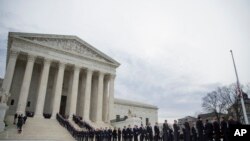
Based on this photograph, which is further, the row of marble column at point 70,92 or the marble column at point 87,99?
the marble column at point 87,99

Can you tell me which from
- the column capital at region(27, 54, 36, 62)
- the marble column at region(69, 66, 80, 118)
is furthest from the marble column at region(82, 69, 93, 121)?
the column capital at region(27, 54, 36, 62)

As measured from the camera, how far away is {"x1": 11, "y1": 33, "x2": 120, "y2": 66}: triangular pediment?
27969mm

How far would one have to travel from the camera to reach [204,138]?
396 inches

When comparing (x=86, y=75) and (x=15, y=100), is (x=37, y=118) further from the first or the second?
(x=86, y=75)

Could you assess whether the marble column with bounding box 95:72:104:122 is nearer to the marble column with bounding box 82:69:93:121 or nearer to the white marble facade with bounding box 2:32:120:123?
the white marble facade with bounding box 2:32:120:123

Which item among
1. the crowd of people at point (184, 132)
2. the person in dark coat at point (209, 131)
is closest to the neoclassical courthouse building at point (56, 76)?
the crowd of people at point (184, 132)

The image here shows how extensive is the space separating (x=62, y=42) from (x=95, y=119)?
13291 millimetres

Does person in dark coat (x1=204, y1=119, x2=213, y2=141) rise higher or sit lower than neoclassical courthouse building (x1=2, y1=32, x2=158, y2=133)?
lower

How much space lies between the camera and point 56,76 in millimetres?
30250

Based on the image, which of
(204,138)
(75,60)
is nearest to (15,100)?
(75,60)

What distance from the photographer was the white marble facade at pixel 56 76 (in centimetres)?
2638

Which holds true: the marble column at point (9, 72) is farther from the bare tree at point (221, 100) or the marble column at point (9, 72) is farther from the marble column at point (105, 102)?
the bare tree at point (221, 100)

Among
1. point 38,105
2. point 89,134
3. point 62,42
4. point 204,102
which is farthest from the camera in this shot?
point 204,102

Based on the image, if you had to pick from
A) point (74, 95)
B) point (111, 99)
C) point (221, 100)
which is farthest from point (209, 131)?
point (221, 100)
